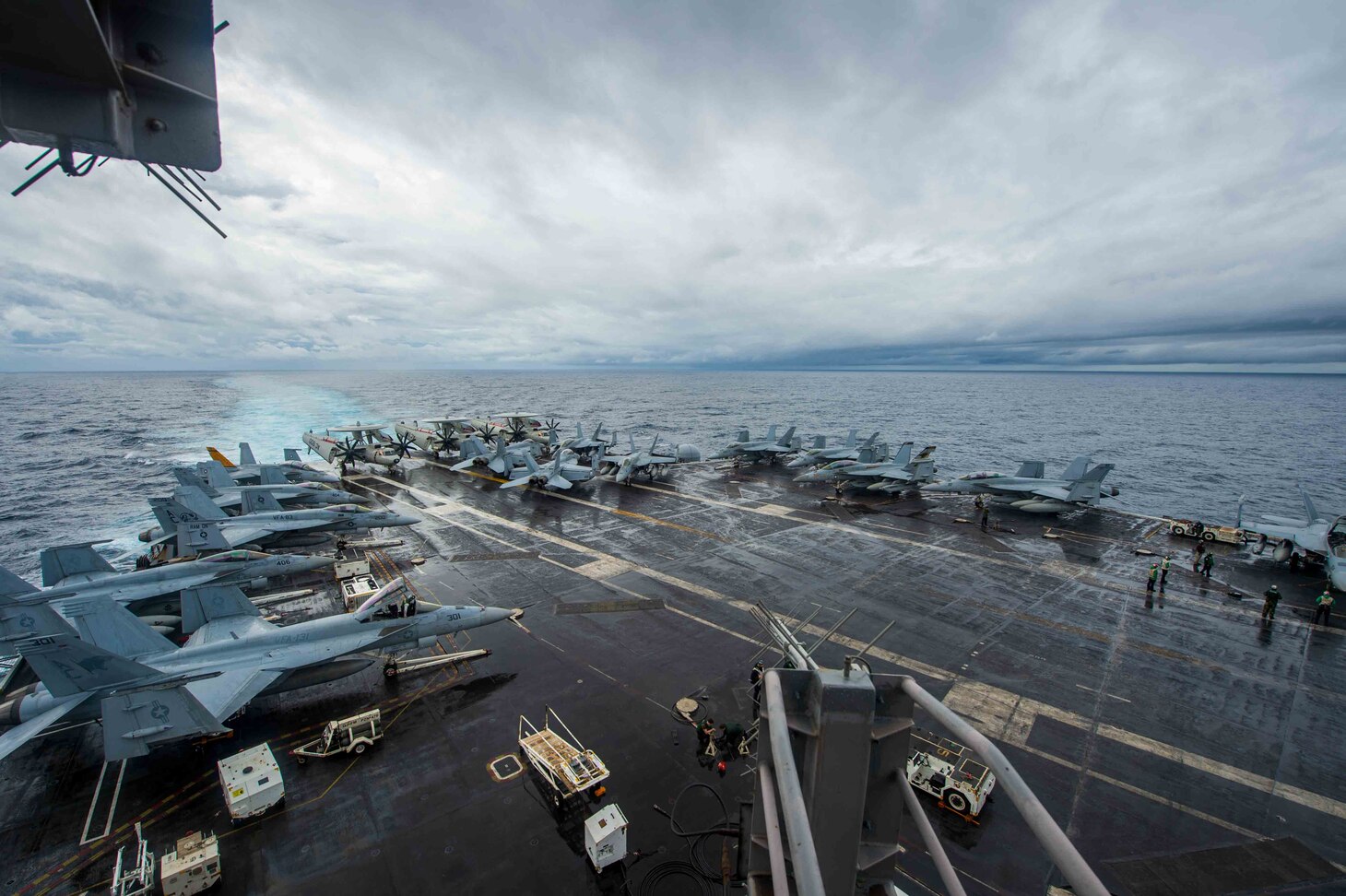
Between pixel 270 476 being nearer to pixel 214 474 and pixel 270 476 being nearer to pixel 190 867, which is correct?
pixel 214 474

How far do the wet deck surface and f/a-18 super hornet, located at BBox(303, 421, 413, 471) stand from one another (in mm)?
28099

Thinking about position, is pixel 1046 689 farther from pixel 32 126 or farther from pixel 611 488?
pixel 611 488

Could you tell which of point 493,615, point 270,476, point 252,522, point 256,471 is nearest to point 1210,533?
point 493,615

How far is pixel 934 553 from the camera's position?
3366 cm

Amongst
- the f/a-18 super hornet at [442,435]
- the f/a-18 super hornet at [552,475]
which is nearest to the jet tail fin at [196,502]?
the f/a-18 super hornet at [552,475]

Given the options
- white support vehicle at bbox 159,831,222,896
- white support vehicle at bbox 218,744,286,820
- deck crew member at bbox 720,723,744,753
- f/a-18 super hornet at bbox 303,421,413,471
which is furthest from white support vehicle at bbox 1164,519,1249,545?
f/a-18 super hornet at bbox 303,421,413,471

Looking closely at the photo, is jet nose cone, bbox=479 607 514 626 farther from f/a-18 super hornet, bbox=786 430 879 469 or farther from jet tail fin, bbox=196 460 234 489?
f/a-18 super hornet, bbox=786 430 879 469

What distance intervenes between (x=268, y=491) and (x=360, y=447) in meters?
23.2

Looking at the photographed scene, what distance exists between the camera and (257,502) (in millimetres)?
34469

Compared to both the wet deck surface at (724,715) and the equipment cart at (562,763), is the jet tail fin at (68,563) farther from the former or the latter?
the equipment cart at (562,763)

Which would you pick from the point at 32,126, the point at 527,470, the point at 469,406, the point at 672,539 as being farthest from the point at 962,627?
the point at 469,406

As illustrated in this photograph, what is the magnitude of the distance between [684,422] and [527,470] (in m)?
65.5

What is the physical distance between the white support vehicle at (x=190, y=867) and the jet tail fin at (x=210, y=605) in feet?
32.7

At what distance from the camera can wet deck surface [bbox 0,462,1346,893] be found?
13469 millimetres
